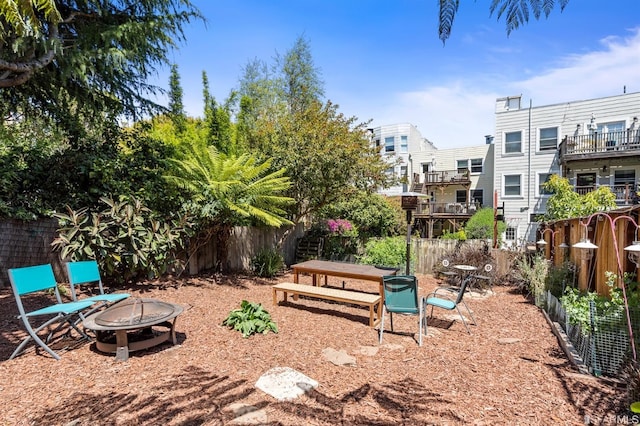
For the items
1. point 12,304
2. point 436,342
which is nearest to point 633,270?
point 436,342

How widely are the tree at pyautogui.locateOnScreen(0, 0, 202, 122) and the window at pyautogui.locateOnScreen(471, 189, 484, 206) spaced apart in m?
20.7

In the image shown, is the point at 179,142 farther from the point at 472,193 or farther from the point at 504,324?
the point at 472,193

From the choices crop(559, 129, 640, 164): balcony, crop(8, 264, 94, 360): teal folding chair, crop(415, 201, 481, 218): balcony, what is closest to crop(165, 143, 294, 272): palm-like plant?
crop(8, 264, 94, 360): teal folding chair

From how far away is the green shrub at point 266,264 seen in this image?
376 inches

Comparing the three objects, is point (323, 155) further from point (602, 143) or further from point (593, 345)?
point (602, 143)

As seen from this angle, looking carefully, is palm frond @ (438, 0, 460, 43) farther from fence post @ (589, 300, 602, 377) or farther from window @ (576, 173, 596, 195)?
window @ (576, 173, 596, 195)

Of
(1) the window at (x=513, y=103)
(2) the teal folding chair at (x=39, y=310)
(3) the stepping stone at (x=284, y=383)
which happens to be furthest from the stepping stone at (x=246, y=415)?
(1) the window at (x=513, y=103)

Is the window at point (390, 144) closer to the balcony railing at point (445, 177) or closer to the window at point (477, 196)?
the balcony railing at point (445, 177)

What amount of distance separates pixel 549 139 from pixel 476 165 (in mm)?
5014

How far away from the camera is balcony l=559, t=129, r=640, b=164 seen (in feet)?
52.5

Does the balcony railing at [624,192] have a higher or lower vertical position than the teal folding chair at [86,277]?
higher

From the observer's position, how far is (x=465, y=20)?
231 centimetres

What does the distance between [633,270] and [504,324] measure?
2134mm

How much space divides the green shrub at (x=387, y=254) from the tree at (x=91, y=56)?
823cm
